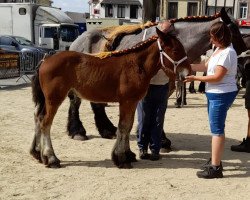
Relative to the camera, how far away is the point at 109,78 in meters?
5.25

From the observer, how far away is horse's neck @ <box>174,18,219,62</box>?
19.1 ft

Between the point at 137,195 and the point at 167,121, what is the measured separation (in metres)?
4.36

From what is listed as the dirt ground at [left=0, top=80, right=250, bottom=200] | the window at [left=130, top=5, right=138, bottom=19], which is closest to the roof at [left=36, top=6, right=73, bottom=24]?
the dirt ground at [left=0, top=80, right=250, bottom=200]

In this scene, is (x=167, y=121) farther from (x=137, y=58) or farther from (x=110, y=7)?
(x=110, y=7)

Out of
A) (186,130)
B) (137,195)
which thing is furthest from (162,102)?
(186,130)

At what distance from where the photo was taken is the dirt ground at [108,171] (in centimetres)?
454

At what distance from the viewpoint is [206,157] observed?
6.14 m

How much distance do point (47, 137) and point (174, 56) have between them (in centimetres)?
197

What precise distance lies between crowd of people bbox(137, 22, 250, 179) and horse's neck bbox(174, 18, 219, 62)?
1.70ft

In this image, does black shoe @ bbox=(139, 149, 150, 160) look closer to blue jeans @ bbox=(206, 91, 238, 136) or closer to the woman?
the woman

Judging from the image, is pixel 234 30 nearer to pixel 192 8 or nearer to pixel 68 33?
pixel 68 33

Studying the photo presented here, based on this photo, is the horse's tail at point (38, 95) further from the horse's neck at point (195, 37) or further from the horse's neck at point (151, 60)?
the horse's neck at point (195, 37)

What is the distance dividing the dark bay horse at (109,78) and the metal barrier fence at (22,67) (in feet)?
30.6

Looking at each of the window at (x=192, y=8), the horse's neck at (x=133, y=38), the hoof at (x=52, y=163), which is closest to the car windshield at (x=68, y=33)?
the horse's neck at (x=133, y=38)
